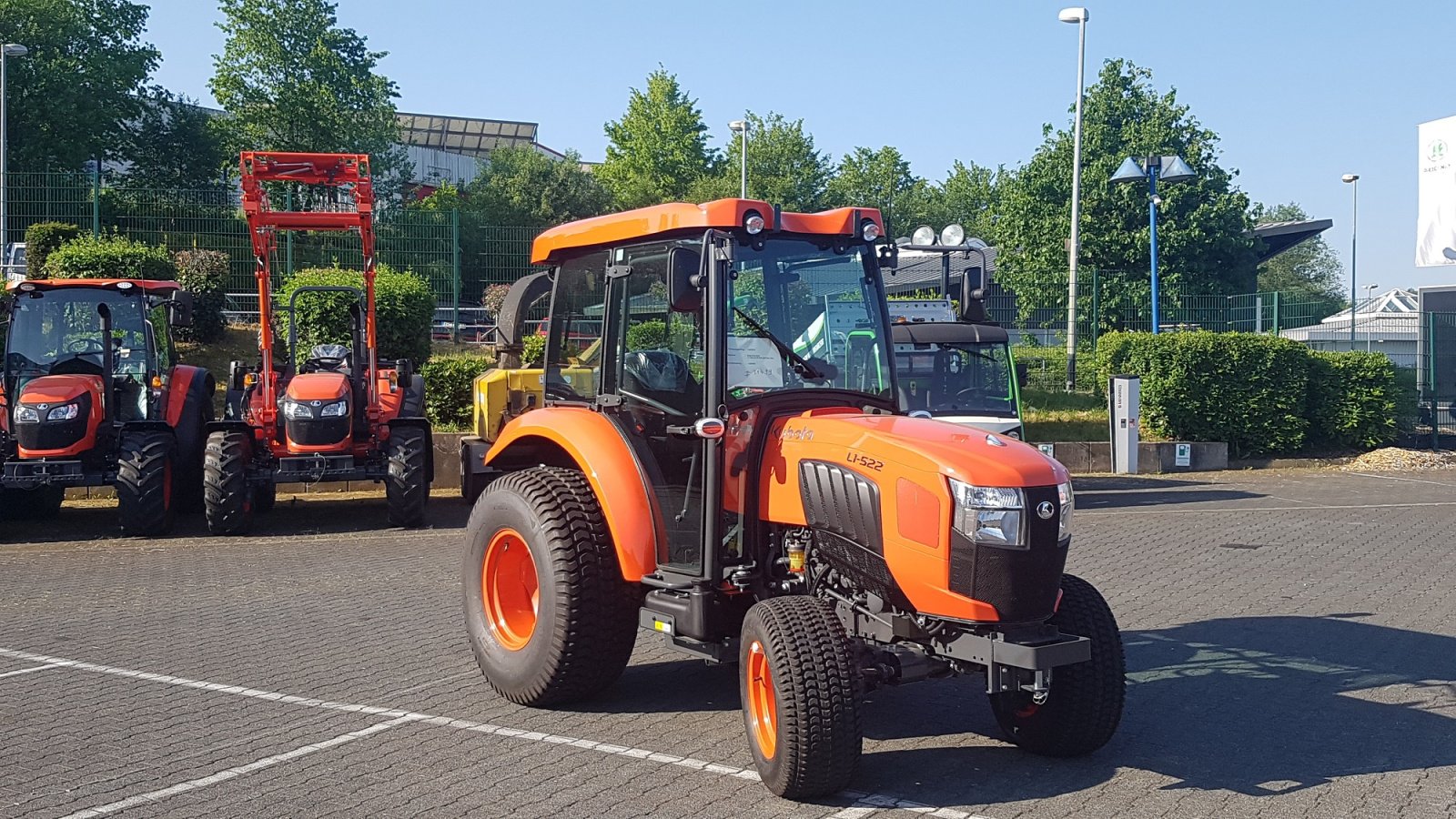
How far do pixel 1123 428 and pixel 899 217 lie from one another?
47.5 metres

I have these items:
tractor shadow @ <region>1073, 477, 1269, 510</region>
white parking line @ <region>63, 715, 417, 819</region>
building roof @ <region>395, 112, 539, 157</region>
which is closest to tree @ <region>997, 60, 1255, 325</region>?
tractor shadow @ <region>1073, 477, 1269, 510</region>

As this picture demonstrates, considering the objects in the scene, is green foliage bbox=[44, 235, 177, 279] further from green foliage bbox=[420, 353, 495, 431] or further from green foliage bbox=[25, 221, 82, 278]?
green foliage bbox=[420, 353, 495, 431]

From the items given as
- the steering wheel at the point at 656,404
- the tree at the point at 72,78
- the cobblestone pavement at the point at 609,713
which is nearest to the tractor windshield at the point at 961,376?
the cobblestone pavement at the point at 609,713

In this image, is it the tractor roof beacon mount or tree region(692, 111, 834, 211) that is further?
tree region(692, 111, 834, 211)

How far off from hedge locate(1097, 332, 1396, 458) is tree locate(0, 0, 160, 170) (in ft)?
102

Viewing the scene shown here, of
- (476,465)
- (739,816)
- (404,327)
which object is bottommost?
(739,816)

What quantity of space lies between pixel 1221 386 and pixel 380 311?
39.6 feet

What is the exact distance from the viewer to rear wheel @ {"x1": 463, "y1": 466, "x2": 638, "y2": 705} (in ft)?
20.6

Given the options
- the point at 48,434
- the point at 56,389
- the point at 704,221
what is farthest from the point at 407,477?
the point at 704,221

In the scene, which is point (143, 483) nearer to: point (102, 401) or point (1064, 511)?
point (102, 401)

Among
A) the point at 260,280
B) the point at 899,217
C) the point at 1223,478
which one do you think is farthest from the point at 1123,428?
the point at 899,217

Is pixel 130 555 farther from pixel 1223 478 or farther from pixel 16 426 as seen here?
pixel 1223 478

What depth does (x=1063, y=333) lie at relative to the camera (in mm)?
23812

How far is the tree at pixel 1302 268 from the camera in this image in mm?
80375
